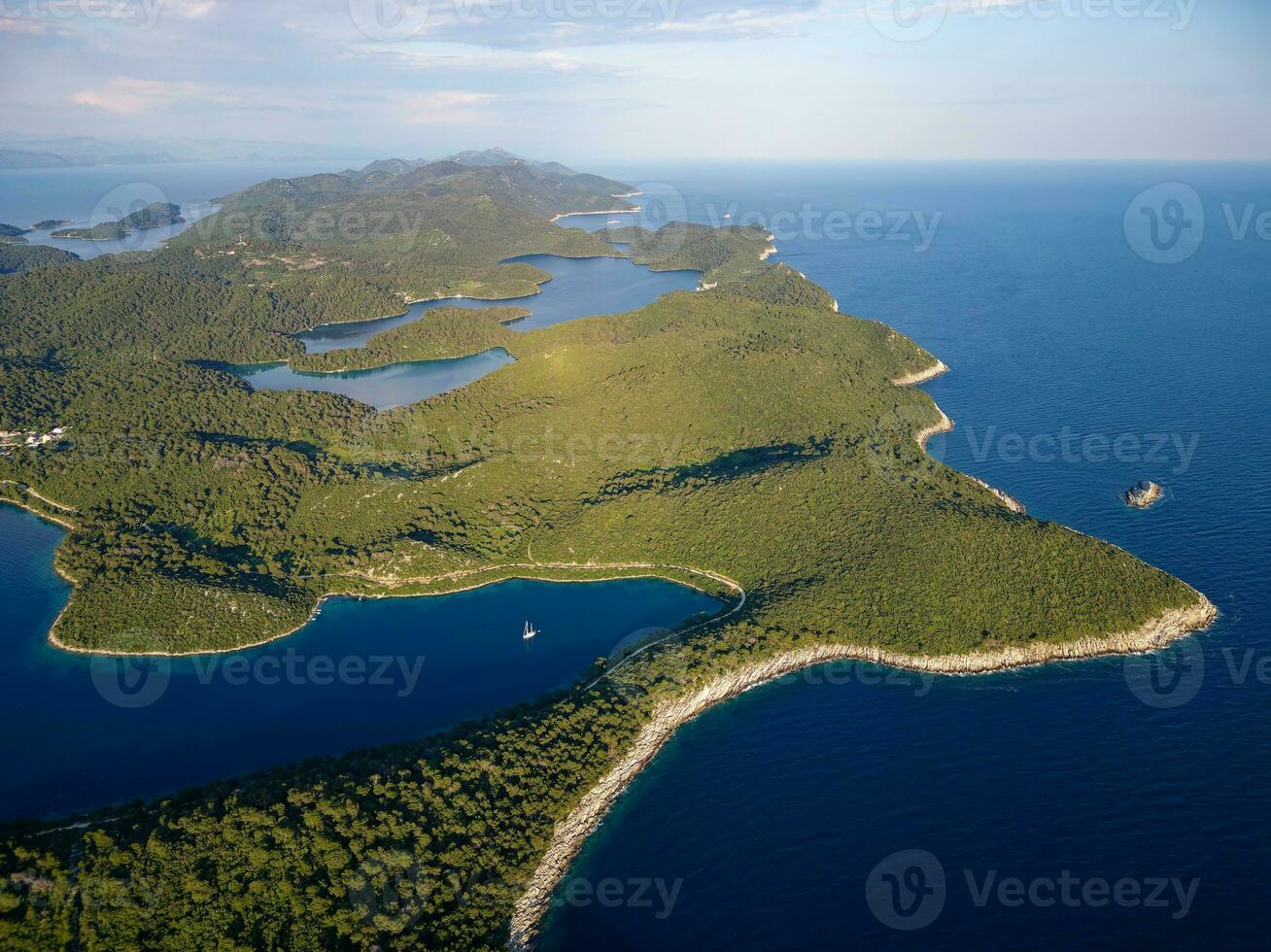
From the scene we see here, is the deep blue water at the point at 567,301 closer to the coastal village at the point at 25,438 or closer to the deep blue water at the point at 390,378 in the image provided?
the deep blue water at the point at 390,378

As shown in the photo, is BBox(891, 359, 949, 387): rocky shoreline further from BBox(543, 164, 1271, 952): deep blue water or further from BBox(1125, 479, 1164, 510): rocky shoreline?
BBox(1125, 479, 1164, 510): rocky shoreline

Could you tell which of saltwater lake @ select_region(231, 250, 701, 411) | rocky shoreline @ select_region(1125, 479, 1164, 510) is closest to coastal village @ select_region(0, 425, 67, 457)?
saltwater lake @ select_region(231, 250, 701, 411)

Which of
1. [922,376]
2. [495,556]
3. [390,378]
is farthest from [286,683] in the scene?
[922,376]

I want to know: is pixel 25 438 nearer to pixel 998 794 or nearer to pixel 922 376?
pixel 998 794

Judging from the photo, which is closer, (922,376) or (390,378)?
(922,376)

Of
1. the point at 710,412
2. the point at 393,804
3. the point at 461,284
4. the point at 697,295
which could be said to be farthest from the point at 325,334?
the point at 393,804

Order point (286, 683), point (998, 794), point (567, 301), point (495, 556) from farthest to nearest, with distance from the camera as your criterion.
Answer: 1. point (567, 301)
2. point (495, 556)
3. point (286, 683)
4. point (998, 794)

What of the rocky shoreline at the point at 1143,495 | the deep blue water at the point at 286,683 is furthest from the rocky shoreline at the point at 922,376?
the deep blue water at the point at 286,683
